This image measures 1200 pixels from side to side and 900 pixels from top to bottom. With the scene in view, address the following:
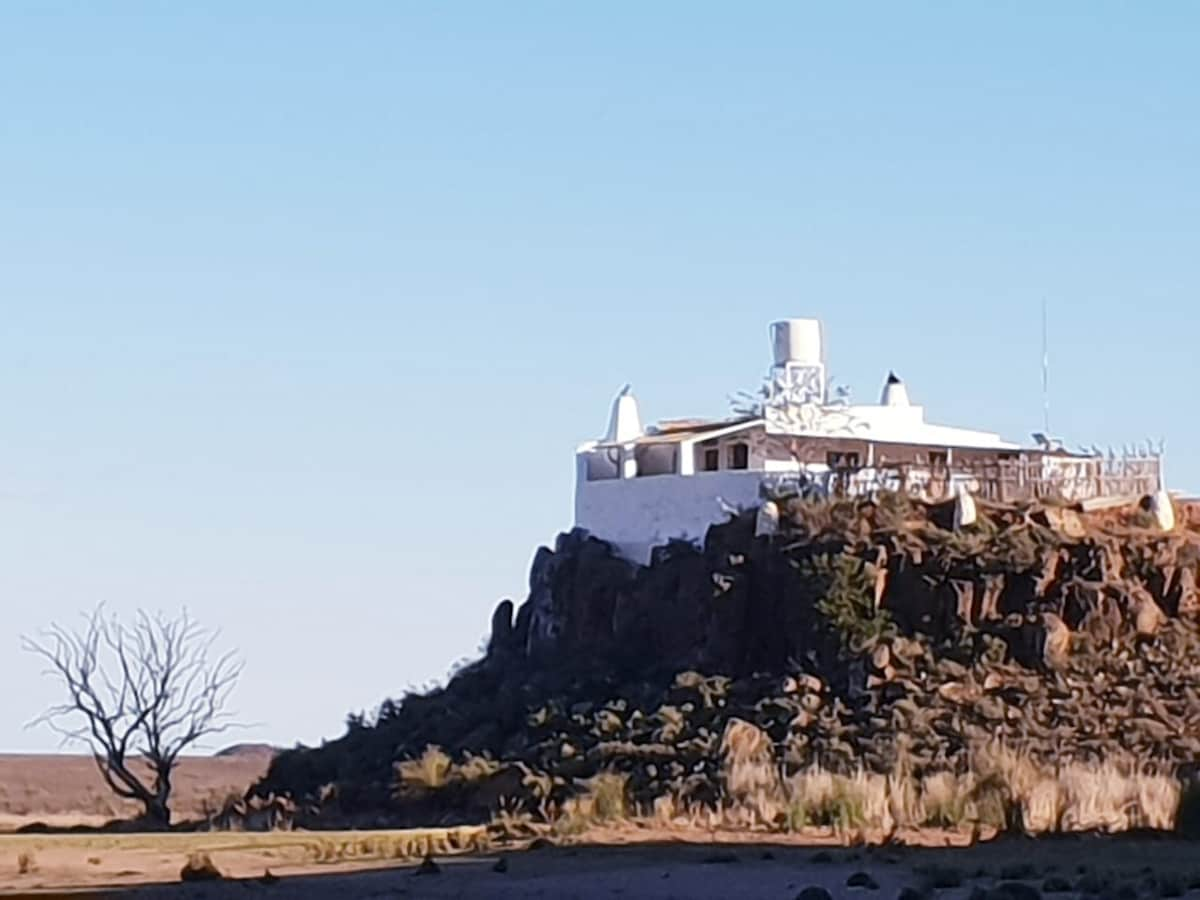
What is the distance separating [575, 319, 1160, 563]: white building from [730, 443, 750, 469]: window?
3 cm

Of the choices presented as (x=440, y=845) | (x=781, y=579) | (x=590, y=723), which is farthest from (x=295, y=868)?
(x=781, y=579)

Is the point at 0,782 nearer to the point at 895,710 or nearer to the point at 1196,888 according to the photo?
the point at 895,710

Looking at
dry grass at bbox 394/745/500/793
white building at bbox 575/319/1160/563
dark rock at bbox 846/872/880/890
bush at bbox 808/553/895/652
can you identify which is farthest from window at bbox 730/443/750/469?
dark rock at bbox 846/872/880/890

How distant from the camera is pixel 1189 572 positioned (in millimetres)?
49656

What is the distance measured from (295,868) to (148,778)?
1147 inches

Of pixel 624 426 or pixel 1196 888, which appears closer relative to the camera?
pixel 1196 888

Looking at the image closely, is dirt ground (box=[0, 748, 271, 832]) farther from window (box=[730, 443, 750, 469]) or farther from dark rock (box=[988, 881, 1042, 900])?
dark rock (box=[988, 881, 1042, 900])

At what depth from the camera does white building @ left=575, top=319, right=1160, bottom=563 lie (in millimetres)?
52781

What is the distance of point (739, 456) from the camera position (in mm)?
54781

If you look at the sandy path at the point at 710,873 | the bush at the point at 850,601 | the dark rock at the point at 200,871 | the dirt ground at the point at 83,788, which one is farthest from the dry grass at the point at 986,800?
the dirt ground at the point at 83,788

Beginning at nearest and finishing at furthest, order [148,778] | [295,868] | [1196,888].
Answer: [1196,888] < [295,868] < [148,778]

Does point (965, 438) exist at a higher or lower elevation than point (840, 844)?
higher

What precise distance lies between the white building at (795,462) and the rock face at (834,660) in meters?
1.05

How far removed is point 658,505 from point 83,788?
3507 centimetres
